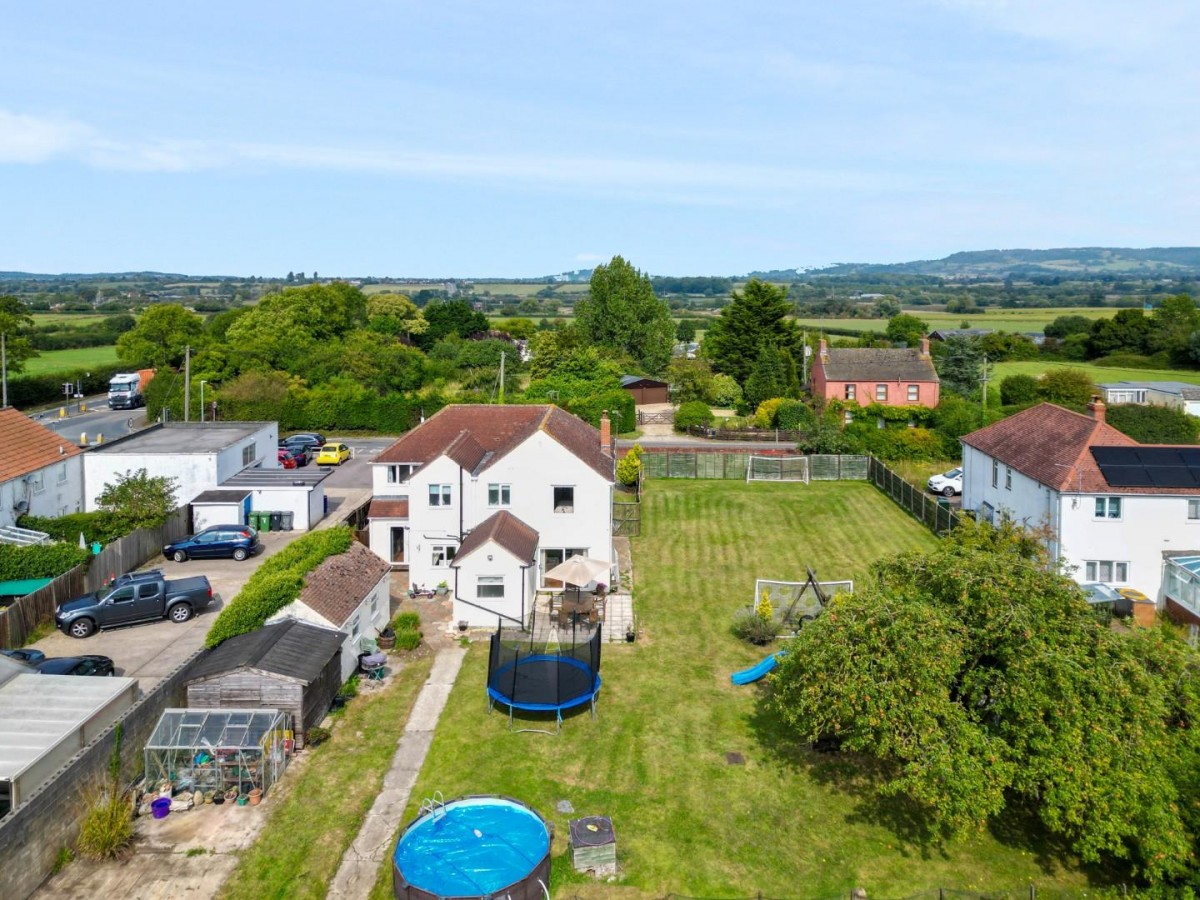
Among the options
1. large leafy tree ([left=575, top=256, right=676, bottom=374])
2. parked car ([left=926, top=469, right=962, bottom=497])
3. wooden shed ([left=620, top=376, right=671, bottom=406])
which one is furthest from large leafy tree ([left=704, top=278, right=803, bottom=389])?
parked car ([left=926, top=469, right=962, bottom=497])

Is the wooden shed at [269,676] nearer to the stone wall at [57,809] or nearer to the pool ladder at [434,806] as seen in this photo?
the stone wall at [57,809]

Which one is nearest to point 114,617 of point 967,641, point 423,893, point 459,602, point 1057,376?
point 459,602

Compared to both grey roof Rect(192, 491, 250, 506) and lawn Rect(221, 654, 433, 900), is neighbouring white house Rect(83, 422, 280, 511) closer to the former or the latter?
grey roof Rect(192, 491, 250, 506)

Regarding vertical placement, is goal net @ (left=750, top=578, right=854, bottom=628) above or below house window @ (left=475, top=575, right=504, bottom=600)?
below

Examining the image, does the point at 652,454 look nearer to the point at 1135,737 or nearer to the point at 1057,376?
the point at 1057,376

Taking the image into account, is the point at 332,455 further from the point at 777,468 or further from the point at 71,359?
the point at 71,359

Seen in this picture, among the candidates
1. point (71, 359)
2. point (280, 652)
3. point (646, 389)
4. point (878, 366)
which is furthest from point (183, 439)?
point (71, 359)
